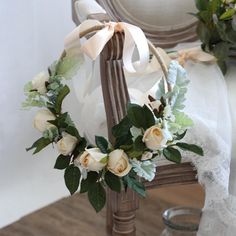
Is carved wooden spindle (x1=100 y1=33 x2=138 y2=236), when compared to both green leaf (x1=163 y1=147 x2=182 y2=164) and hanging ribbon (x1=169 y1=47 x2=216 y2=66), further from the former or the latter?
hanging ribbon (x1=169 y1=47 x2=216 y2=66)

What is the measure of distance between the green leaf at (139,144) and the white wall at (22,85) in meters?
0.86

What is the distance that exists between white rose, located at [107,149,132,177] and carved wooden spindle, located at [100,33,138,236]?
0.30ft

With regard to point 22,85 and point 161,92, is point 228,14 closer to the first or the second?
point 161,92

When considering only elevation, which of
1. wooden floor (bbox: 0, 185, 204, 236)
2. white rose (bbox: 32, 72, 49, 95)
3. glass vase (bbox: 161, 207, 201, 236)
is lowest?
wooden floor (bbox: 0, 185, 204, 236)

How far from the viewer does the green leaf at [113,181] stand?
0.93 meters

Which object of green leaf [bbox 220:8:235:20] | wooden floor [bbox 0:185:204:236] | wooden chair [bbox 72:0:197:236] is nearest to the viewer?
wooden chair [bbox 72:0:197:236]

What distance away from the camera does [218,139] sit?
1.08 metres

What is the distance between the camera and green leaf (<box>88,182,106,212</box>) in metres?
0.94

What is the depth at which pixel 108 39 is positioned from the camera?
97cm

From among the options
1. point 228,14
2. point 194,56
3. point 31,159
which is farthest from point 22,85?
point 228,14

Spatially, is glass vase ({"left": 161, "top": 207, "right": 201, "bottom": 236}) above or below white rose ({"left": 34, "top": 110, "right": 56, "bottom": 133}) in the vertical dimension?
below

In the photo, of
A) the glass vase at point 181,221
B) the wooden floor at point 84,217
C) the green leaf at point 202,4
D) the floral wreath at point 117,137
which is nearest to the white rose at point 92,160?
the floral wreath at point 117,137

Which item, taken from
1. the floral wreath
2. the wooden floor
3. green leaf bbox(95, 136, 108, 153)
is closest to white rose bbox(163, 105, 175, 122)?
the floral wreath

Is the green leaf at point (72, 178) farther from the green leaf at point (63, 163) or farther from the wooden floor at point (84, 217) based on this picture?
the wooden floor at point (84, 217)
